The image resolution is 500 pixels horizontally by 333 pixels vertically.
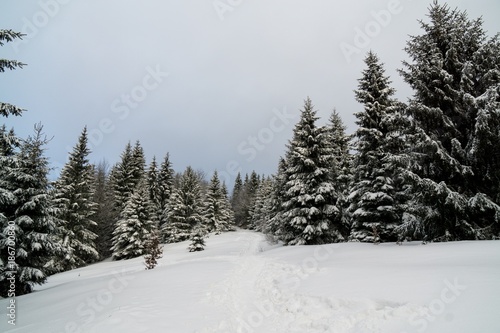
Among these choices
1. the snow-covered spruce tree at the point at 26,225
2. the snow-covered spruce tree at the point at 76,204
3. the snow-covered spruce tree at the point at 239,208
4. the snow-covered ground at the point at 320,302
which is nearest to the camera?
the snow-covered ground at the point at 320,302

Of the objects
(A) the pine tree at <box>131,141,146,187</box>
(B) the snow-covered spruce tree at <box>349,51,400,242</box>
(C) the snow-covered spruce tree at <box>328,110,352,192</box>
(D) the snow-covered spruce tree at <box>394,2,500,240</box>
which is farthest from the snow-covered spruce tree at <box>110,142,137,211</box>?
(D) the snow-covered spruce tree at <box>394,2,500,240</box>

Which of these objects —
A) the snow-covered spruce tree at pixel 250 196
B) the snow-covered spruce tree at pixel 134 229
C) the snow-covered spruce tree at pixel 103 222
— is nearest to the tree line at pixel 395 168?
the snow-covered spruce tree at pixel 134 229

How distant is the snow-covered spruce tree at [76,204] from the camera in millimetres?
25469

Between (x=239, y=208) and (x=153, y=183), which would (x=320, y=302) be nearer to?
(x=153, y=183)

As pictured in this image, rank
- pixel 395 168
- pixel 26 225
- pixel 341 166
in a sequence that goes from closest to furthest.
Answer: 1. pixel 26 225
2. pixel 395 168
3. pixel 341 166

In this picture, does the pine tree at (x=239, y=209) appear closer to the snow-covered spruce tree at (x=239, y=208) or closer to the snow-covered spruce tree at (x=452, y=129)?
the snow-covered spruce tree at (x=239, y=208)

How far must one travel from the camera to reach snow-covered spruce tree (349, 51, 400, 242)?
1482 cm

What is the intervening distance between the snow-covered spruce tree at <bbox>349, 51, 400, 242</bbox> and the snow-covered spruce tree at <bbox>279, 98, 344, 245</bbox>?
8.33ft

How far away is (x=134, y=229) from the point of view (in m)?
30.3

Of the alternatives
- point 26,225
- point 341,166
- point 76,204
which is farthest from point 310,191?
point 76,204

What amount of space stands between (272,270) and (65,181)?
2590cm

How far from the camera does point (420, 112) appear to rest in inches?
456

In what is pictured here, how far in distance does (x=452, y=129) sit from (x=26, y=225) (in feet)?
66.5

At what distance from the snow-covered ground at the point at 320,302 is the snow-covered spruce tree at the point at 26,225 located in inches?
96.6
